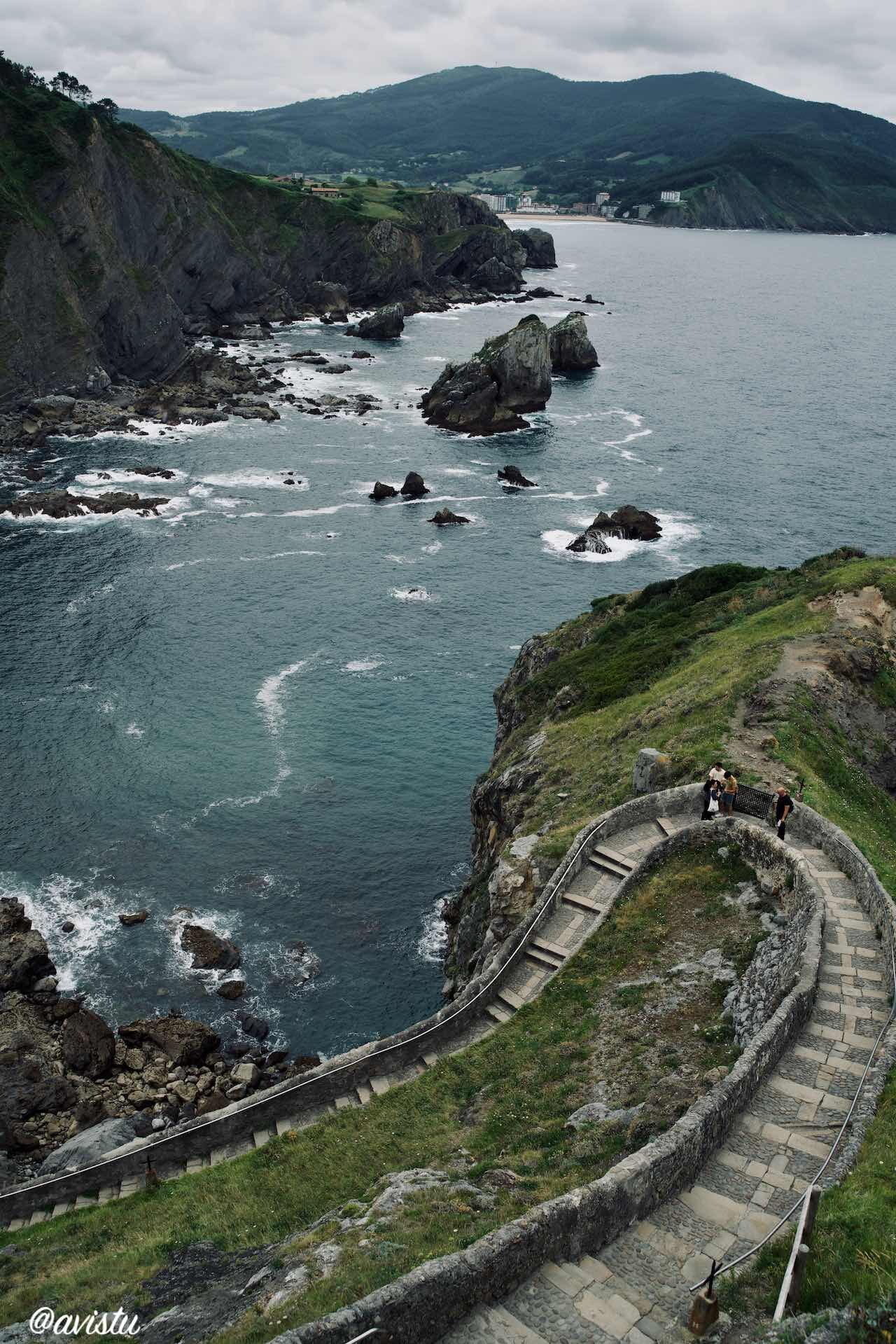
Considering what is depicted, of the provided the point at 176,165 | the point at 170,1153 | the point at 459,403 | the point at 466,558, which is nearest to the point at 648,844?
the point at 170,1153

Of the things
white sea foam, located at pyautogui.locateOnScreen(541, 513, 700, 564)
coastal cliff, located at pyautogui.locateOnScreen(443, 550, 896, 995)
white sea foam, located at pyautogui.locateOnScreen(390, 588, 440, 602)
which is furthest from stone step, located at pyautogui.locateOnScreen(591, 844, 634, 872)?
white sea foam, located at pyautogui.locateOnScreen(541, 513, 700, 564)

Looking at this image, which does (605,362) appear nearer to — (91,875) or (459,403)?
(459,403)

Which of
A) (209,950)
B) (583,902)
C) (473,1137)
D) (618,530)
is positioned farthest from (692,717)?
(618,530)

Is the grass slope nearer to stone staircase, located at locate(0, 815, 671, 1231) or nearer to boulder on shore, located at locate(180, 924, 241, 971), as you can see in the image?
stone staircase, located at locate(0, 815, 671, 1231)

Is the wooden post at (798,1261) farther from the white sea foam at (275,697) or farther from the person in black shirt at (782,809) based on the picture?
the white sea foam at (275,697)

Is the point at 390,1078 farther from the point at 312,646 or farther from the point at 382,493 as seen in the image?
the point at 382,493
